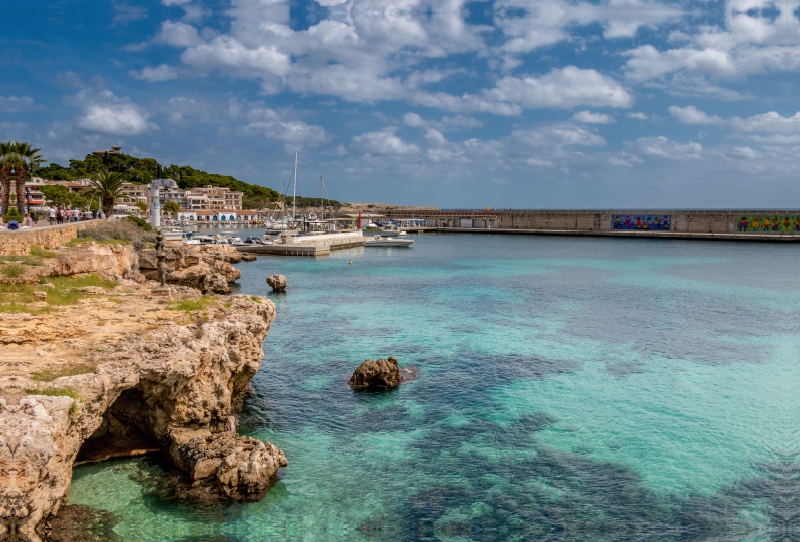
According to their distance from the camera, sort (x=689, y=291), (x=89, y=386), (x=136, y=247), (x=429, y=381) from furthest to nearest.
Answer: (x=689, y=291) < (x=136, y=247) < (x=429, y=381) < (x=89, y=386)

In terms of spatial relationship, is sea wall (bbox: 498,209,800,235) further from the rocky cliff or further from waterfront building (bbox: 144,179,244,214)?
the rocky cliff

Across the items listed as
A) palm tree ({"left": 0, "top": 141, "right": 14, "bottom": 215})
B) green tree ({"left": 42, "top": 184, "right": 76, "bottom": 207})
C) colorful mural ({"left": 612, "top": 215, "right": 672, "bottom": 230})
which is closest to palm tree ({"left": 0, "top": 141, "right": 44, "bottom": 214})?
palm tree ({"left": 0, "top": 141, "right": 14, "bottom": 215})

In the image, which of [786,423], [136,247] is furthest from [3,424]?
[136,247]

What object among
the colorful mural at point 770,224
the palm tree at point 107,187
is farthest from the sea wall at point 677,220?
the palm tree at point 107,187

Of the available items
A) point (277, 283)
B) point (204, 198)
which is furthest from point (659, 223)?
point (204, 198)

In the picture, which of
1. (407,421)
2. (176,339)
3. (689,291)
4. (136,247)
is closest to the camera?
(176,339)

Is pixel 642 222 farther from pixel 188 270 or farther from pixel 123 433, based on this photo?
pixel 123 433

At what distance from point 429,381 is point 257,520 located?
11.1 metres

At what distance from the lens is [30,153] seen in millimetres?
50719

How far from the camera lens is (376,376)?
71.8 ft

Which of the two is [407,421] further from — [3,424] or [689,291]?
[689,291]

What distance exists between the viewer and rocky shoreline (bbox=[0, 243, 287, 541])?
10.2 meters

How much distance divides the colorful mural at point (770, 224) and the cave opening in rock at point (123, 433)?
12449cm

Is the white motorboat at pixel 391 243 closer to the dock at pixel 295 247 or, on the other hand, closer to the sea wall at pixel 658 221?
the dock at pixel 295 247
